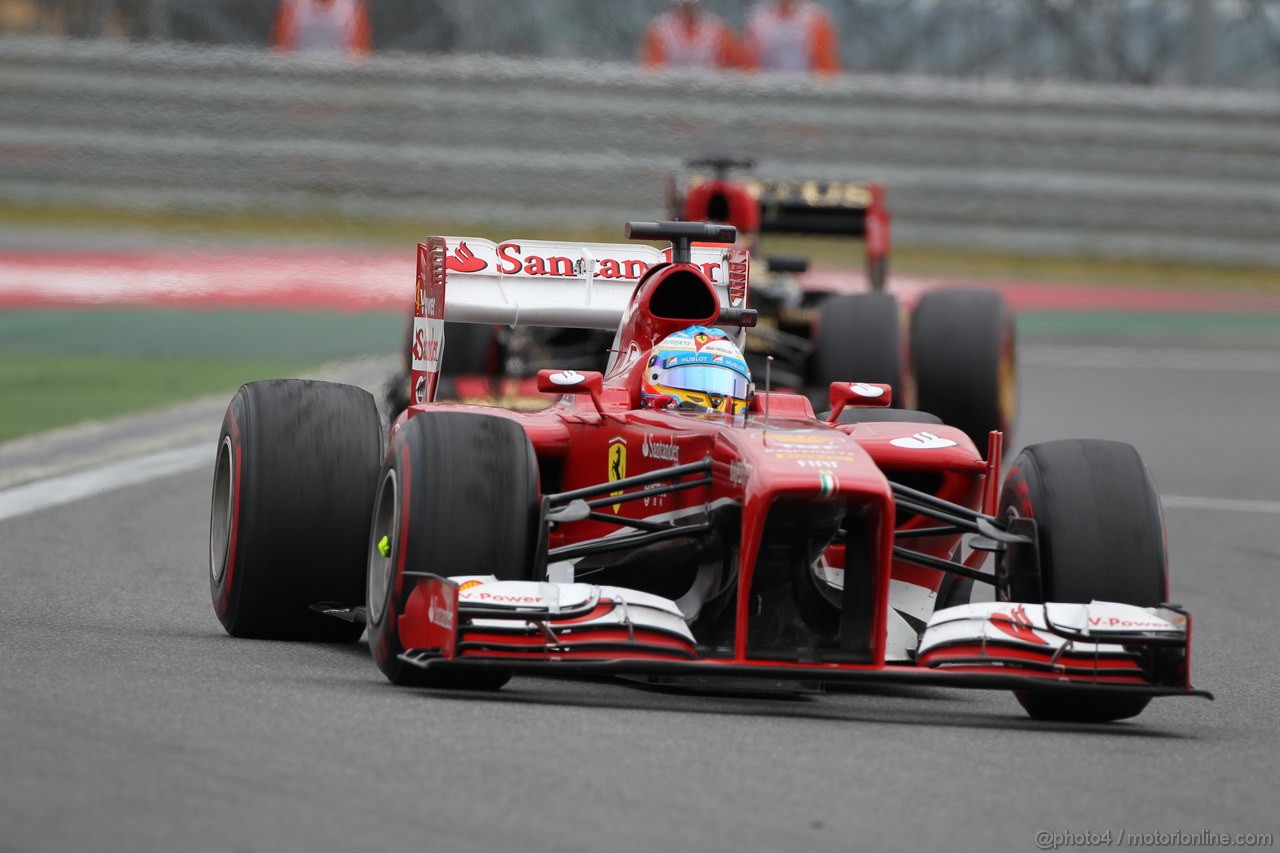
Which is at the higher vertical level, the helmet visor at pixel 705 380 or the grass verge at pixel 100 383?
the helmet visor at pixel 705 380

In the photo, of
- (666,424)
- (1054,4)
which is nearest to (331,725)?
(666,424)

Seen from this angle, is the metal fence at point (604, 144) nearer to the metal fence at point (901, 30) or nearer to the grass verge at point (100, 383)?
the metal fence at point (901, 30)

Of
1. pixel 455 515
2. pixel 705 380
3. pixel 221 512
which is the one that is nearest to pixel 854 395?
pixel 705 380

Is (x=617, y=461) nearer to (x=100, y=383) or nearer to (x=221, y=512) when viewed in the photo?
(x=221, y=512)

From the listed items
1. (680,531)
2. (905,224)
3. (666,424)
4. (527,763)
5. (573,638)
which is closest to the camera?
(527,763)

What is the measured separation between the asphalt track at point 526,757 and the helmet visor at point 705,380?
117cm

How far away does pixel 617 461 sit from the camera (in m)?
7.38

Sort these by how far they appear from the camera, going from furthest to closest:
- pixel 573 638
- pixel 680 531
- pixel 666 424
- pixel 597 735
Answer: pixel 666 424, pixel 680 531, pixel 573 638, pixel 597 735

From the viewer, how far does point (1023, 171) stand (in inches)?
875

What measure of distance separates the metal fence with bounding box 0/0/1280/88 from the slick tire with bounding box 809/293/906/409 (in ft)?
32.4

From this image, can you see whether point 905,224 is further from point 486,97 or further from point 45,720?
point 45,720

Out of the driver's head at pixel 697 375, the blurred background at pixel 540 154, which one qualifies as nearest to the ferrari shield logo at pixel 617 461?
the driver's head at pixel 697 375

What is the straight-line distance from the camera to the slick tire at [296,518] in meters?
7.33

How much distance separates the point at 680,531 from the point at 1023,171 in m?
16.2
